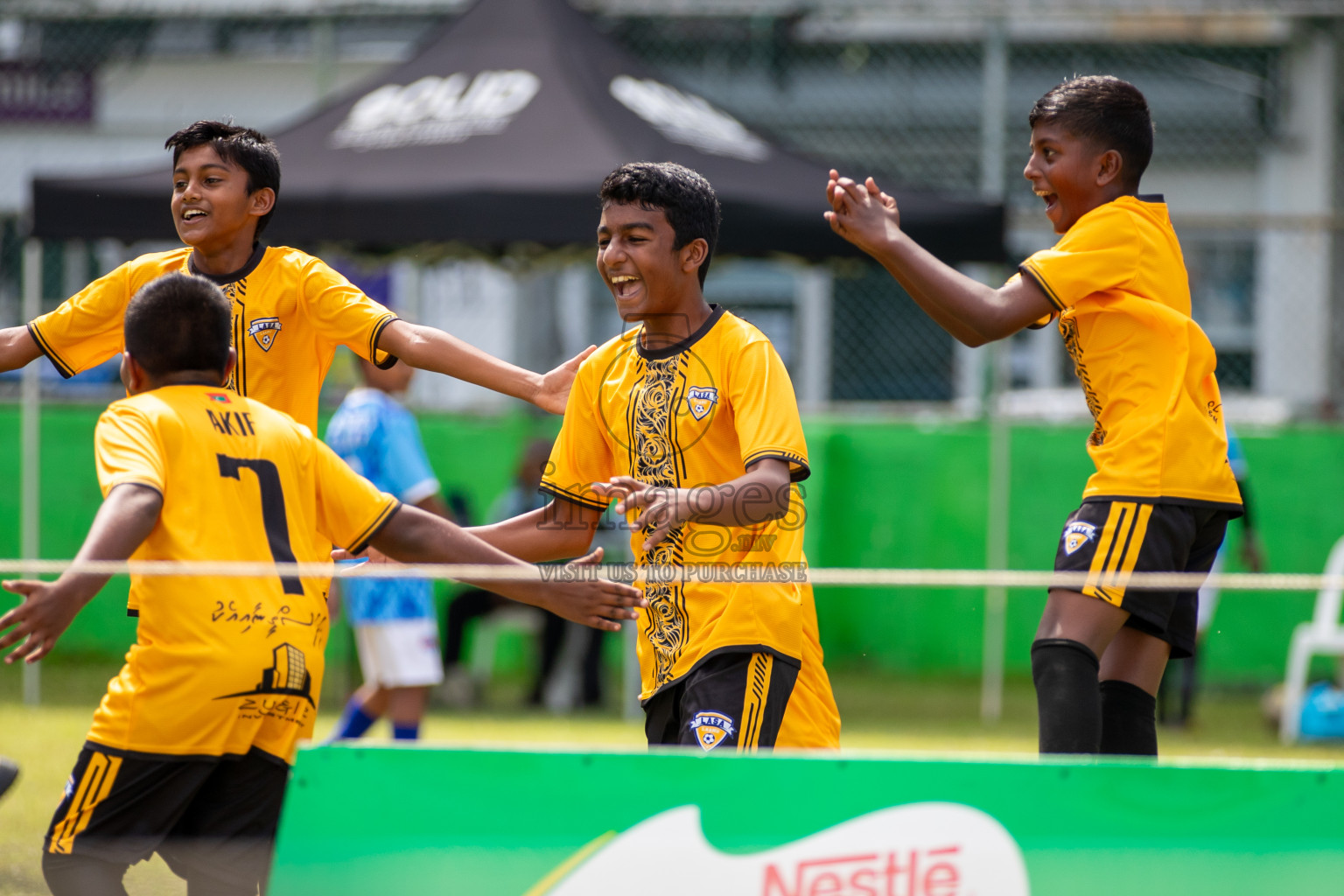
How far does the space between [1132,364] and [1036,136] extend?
59 cm

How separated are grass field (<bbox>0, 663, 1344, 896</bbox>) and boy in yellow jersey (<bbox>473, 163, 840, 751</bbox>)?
236 centimetres

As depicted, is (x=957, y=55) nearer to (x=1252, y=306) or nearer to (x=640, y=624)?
(x=1252, y=306)

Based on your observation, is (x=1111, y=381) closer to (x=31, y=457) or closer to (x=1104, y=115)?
(x=1104, y=115)

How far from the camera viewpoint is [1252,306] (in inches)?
441

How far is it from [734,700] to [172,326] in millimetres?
1345

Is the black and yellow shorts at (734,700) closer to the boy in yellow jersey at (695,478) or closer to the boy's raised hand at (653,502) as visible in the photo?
the boy in yellow jersey at (695,478)

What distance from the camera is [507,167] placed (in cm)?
678

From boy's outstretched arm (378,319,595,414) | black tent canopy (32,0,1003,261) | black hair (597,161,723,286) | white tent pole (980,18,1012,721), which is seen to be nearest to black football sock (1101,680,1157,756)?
black hair (597,161,723,286)

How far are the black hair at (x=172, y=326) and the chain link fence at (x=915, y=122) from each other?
7414 mm

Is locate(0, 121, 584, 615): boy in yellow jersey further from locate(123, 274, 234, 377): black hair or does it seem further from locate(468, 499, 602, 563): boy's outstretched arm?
locate(123, 274, 234, 377): black hair

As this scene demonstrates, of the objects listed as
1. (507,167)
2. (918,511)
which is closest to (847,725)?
(918,511)

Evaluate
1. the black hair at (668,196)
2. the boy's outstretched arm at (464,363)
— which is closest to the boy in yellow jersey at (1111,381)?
the black hair at (668,196)

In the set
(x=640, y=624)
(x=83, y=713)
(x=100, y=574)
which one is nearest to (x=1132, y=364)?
(x=640, y=624)

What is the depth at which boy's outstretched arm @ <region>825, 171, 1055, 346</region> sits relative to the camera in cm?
290
